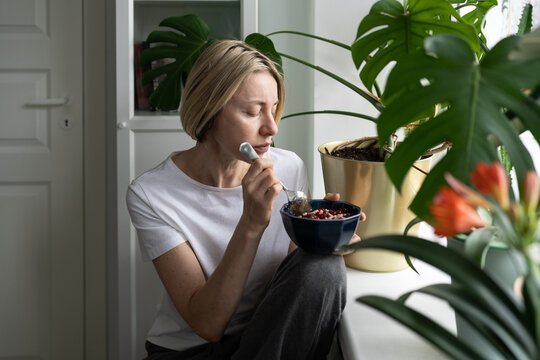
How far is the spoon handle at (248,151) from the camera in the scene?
1.21 meters

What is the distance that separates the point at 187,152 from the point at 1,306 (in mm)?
1371

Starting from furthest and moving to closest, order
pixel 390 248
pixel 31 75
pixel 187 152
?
1. pixel 31 75
2. pixel 187 152
3. pixel 390 248

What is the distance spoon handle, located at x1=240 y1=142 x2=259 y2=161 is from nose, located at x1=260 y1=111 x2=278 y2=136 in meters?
0.08

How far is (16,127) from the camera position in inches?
89.0

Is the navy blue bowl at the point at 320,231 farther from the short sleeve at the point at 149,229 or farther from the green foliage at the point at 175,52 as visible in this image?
the green foliage at the point at 175,52

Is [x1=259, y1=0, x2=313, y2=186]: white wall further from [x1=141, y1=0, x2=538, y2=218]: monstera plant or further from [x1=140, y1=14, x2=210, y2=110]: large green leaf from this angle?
[x1=141, y1=0, x2=538, y2=218]: monstera plant

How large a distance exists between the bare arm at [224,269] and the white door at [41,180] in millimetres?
1194

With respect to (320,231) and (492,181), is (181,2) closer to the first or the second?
(320,231)

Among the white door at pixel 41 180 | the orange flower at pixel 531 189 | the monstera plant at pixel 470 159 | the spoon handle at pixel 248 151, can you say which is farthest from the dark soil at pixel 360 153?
the white door at pixel 41 180

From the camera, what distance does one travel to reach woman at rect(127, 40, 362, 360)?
1146mm

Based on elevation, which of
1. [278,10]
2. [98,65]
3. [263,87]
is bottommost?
[263,87]

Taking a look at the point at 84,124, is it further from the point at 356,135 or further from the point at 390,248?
the point at 390,248

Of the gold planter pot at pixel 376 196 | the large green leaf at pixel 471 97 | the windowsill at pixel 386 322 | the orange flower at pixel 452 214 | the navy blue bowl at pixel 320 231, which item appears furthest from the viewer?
the gold planter pot at pixel 376 196

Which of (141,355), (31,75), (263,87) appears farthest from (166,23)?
(141,355)
